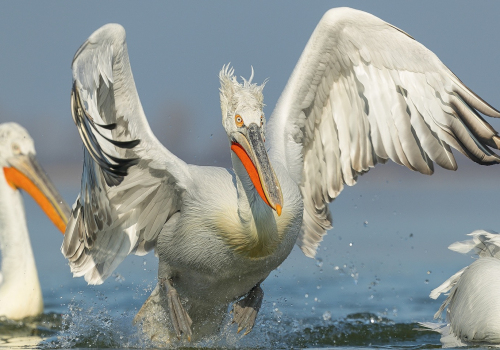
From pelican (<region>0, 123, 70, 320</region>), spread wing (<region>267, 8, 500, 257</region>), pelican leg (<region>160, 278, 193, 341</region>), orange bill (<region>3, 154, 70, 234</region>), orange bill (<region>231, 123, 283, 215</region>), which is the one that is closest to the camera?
orange bill (<region>231, 123, 283, 215</region>)

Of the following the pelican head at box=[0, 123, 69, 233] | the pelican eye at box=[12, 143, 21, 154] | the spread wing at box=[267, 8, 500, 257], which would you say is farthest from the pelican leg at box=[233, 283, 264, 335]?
the pelican eye at box=[12, 143, 21, 154]

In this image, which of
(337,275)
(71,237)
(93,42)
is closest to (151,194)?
(71,237)

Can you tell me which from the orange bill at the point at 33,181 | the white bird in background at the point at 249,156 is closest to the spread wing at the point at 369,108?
the white bird in background at the point at 249,156

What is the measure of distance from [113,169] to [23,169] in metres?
3.35

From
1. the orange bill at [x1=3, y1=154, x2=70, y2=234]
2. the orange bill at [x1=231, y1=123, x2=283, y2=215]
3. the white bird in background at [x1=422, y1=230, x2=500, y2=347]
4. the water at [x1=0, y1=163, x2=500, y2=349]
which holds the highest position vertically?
the orange bill at [x1=231, y1=123, x2=283, y2=215]

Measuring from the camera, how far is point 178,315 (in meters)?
4.86

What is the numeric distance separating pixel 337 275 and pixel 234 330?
4.85 m

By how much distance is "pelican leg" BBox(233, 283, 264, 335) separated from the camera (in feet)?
16.6

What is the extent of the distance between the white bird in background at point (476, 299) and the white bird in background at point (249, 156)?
0.71 meters

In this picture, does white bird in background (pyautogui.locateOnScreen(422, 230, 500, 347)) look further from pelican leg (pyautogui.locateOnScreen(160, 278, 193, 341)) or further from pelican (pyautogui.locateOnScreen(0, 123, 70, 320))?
pelican (pyautogui.locateOnScreen(0, 123, 70, 320))

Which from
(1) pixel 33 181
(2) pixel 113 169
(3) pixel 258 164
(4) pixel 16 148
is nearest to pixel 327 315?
(1) pixel 33 181

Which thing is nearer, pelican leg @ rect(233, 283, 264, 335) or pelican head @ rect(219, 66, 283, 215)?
pelican head @ rect(219, 66, 283, 215)

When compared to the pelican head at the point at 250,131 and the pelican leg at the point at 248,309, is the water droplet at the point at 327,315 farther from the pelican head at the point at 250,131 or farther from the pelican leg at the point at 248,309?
the pelican head at the point at 250,131

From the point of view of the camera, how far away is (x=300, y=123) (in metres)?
5.43
